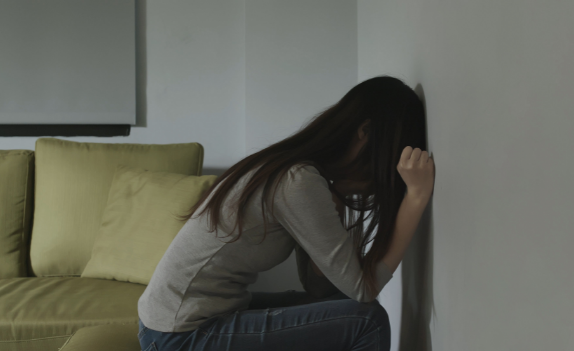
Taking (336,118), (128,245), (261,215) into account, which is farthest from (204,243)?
(128,245)

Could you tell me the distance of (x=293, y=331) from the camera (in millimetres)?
991

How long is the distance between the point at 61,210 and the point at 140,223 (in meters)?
0.43

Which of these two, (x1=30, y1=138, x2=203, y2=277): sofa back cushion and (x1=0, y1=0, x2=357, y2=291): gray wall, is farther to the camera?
(x1=0, y1=0, x2=357, y2=291): gray wall

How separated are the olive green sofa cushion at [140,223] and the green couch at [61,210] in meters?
0.06

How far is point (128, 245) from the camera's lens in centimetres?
174

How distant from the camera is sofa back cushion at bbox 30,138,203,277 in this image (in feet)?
6.20

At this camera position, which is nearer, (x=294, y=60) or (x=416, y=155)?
(x=416, y=155)

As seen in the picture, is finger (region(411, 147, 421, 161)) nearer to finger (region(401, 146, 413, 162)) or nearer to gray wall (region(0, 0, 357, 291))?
finger (region(401, 146, 413, 162))

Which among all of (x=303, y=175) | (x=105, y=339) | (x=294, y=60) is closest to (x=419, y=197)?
(x=303, y=175)

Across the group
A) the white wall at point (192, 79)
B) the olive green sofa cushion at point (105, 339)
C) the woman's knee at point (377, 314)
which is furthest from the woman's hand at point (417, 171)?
the white wall at point (192, 79)

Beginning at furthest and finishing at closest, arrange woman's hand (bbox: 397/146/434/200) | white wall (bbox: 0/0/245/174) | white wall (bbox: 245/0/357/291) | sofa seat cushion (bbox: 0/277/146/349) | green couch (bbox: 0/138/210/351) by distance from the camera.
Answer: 1. white wall (bbox: 0/0/245/174)
2. white wall (bbox: 245/0/357/291)
3. green couch (bbox: 0/138/210/351)
4. sofa seat cushion (bbox: 0/277/146/349)
5. woman's hand (bbox: 397/146/434/200)

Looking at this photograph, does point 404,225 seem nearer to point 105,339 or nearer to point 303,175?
point 303,175

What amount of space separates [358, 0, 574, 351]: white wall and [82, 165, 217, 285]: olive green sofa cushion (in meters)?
1.03

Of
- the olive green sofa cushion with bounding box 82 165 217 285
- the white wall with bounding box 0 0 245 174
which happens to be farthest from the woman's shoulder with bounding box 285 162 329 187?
the white wall with bounding box 0 0 245 174
